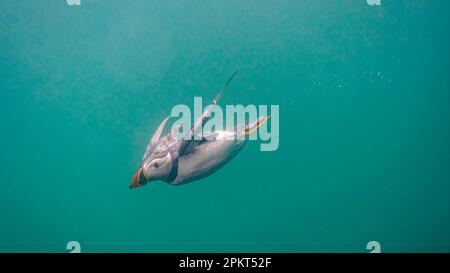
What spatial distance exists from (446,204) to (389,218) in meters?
3.24

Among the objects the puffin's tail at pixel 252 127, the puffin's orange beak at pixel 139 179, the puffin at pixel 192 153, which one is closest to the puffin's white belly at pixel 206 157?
the puffin at pixel 192 153

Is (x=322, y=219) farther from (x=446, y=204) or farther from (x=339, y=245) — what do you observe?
(x=446, y=204)

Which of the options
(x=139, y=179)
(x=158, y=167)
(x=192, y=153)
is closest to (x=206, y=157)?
(x=192, y=153)

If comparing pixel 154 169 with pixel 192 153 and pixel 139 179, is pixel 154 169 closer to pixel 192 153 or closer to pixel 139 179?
pixel 139 179

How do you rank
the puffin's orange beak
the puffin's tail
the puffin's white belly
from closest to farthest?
1. the puffin's orange beak
2. the puffin's white belly
3. the puffin's tail

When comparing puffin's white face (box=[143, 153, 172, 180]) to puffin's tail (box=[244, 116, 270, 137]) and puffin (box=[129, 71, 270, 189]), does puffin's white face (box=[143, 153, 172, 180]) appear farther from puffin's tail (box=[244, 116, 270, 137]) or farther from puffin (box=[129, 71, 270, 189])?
puffin's tail (box=[244, 116, 270, 137])

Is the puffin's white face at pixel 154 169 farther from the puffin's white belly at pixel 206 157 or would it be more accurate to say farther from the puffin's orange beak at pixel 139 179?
the puffin's white belly at pixel 206 157

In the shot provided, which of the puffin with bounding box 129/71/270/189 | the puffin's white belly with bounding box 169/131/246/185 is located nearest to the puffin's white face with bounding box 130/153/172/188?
the puffin with bounding box 129/71/270/189

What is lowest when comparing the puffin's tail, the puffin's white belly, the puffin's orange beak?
the puffin's orange beak

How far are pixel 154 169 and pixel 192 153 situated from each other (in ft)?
2.00

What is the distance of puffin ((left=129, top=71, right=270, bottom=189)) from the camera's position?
153 inches

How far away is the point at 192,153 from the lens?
4.18m
